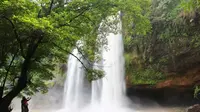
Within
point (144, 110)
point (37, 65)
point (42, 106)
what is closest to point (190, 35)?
point (144, 110)

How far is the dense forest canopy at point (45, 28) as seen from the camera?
6512 mm

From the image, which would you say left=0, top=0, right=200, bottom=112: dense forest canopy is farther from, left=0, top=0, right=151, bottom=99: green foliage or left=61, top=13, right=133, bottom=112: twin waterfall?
left=61, top=13, right=133, bottom=112: twin waterfall

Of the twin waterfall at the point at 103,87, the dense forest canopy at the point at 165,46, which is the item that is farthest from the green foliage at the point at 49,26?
the twin waterfall at the point at 103,87

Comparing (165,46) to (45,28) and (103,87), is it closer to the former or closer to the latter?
(103,87)

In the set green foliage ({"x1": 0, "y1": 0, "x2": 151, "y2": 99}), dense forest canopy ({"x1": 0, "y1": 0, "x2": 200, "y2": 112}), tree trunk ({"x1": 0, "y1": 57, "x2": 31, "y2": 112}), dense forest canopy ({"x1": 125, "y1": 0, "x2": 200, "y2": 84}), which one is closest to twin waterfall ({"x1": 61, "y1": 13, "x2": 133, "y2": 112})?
dense forest canopy ({"x1": 0, "y1": 0, "x2": 200, "y2": 112})

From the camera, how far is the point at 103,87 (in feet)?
55.3

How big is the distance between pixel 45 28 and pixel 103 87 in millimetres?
11001

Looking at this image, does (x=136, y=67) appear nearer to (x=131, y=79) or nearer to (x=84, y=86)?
(x=131, y=79)

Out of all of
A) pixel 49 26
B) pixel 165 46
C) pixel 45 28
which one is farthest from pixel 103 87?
pixel 49 26

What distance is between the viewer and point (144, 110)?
539 inches

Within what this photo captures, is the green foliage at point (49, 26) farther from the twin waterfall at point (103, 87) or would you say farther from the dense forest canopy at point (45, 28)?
the twin waterfall at point (103, 87)

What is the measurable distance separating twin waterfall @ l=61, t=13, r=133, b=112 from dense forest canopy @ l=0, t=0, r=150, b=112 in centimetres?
458

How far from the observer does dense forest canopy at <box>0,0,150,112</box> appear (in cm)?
651

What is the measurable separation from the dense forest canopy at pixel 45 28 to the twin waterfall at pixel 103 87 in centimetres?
458
